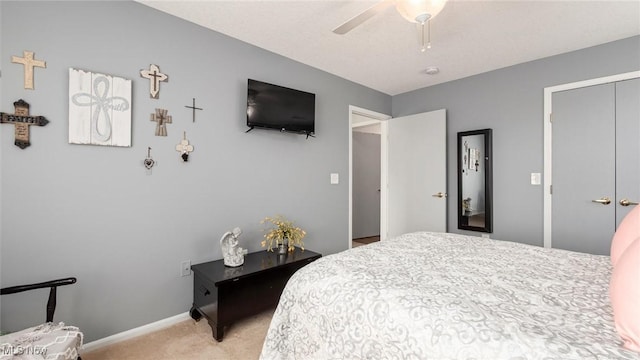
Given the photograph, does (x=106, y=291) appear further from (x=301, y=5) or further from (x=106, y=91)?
(x=301, y=5)

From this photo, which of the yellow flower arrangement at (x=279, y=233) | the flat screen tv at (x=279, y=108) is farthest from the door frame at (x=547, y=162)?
the yellow flower arrangement at (x=279, y=233)

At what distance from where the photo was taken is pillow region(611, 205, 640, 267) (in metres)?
1.26

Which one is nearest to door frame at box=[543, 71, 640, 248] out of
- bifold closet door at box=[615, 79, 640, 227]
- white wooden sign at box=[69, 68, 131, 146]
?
bifold closet door at box=[615, 79, 640, 227]

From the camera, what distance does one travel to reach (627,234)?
4.27 ft

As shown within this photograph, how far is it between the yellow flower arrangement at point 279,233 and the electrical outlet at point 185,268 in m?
0.66

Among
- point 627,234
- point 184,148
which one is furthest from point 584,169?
point 184,148

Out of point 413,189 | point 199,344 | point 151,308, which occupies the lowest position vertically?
point 199,344

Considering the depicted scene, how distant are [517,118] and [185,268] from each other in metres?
3.58

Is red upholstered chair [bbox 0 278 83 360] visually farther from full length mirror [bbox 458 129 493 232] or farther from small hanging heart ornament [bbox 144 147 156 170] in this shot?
full length mirror [bbox 458 129 493 232]

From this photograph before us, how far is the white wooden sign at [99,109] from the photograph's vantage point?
1.83 meters

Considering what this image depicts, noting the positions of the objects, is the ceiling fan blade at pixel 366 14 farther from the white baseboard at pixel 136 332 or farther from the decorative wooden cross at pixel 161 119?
the white baseboard at pixel 136 332

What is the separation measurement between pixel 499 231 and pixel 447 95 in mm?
1744

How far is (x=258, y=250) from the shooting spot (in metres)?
2.74

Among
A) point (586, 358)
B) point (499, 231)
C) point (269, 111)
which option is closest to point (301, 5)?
point (269, 111)
